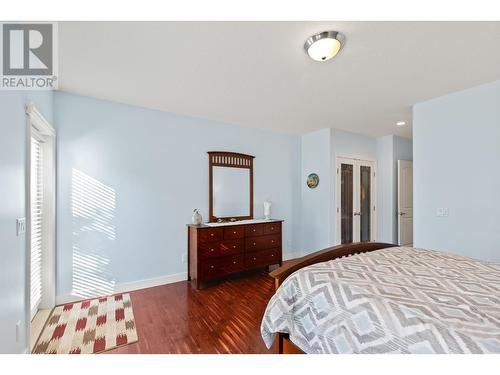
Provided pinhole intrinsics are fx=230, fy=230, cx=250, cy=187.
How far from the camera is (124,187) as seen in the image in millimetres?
3002

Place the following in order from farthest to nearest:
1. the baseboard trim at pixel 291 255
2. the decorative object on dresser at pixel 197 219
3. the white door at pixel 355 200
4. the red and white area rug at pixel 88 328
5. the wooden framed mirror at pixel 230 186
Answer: the baseboard trim at pixel 291 255 < the white door at pixel 355 200 < the wooden framed mirror at pixel 230 186 < the decorative object on dresser at pixel 197 219 < the red and white area rug at pixel 88 328

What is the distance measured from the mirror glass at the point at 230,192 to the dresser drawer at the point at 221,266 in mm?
707

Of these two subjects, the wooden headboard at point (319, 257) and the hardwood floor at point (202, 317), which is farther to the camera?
the hardwood floor at point (202, 317)

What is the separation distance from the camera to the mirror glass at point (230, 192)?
3695 mm

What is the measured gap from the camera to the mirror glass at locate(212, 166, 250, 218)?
3695 millimetres

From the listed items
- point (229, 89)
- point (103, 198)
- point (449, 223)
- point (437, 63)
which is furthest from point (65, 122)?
point (449, 223)

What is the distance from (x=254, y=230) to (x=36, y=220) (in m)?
2.62

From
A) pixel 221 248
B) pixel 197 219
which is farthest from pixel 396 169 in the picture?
pixel 197 219

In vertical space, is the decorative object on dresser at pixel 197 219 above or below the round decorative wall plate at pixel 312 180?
below

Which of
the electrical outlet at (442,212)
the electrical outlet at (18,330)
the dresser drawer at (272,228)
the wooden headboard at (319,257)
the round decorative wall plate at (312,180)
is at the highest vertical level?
the round decorative wall plate at (312,180)

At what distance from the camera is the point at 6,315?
1.41 metres

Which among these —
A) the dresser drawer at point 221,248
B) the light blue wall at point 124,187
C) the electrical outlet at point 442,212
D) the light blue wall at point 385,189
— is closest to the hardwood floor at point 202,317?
the dresser drawer at point 221,248
